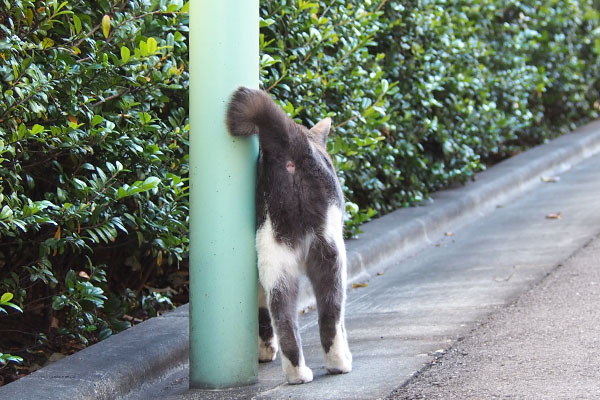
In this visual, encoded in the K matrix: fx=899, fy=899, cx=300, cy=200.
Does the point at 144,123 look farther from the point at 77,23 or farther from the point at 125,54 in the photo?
the point at 77,23

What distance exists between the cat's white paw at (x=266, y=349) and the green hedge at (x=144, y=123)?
0.68 meters

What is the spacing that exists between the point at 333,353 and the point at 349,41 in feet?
9.82

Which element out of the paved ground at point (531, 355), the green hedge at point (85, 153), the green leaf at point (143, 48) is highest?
the green leaf at point (143, 48)

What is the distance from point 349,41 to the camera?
21.4ft

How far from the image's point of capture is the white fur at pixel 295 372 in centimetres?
407

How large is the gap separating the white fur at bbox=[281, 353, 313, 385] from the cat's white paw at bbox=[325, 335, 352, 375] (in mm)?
152

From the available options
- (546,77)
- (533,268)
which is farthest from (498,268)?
(546,77)

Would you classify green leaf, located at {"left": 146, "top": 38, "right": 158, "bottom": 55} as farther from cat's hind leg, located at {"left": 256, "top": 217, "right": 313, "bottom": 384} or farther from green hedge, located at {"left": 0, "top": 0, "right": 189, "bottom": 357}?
cat's hind leg, located at {"left": 256, "top": 217, "right": 313, "bottom": 384}

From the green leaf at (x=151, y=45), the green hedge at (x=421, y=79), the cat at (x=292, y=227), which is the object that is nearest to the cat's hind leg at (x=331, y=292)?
the cat at (x=292, y=227)

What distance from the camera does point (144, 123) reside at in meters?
4.53

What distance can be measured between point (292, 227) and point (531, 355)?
1.32 m

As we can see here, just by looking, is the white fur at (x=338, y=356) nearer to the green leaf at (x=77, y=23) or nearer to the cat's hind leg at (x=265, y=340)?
the cat's hind leg at (x=265, y=340)

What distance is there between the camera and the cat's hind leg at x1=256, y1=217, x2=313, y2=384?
4.04 m

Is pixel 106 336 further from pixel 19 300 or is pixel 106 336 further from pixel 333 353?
pixel 333 353
